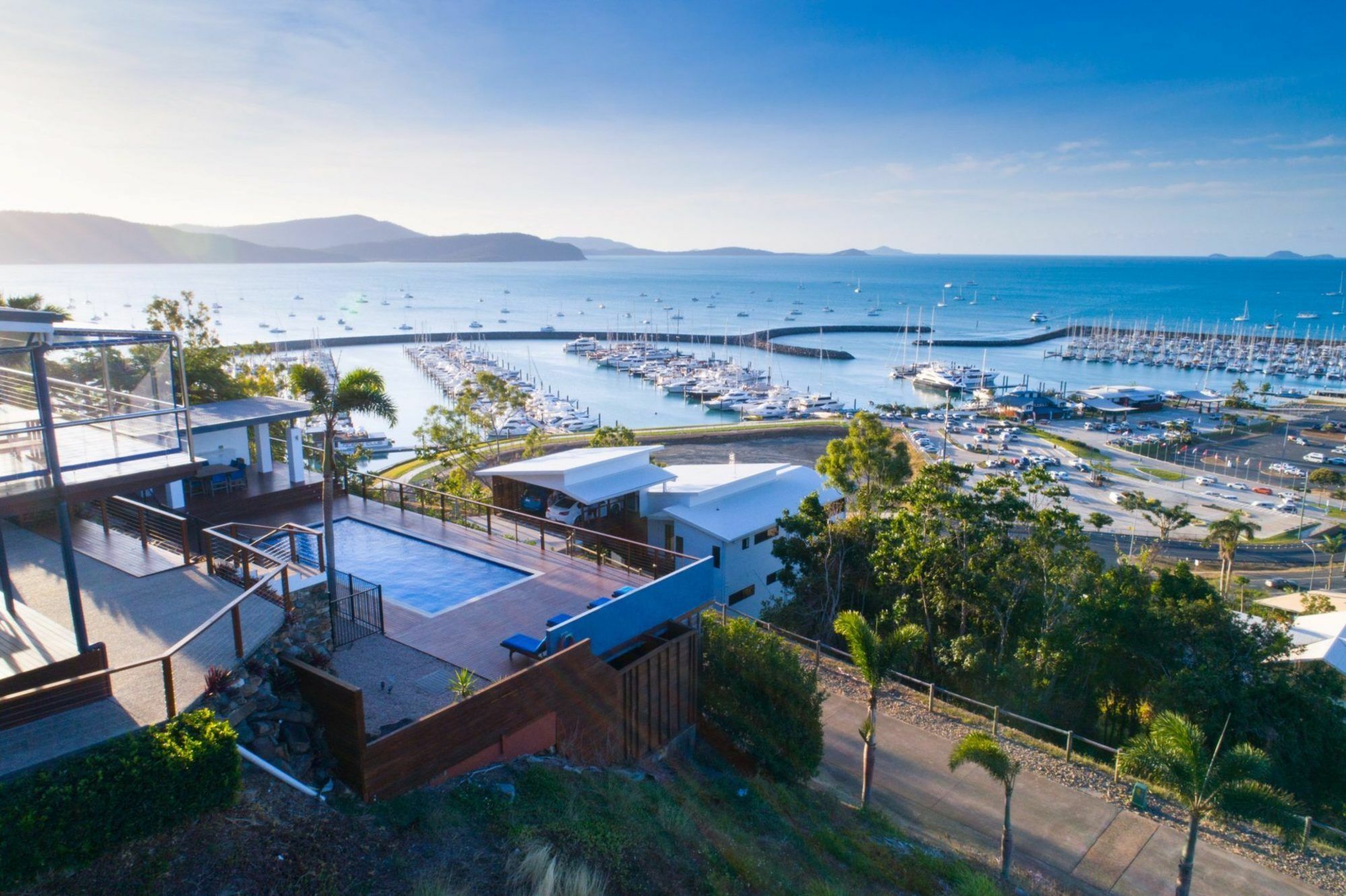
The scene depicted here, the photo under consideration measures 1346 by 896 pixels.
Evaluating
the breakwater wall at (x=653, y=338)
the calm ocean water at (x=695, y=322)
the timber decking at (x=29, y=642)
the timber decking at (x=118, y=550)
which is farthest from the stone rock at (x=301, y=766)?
the breakwater wall at (x=653, y=338)

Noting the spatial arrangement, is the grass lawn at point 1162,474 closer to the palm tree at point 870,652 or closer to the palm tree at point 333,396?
the palm tree at point 870,652

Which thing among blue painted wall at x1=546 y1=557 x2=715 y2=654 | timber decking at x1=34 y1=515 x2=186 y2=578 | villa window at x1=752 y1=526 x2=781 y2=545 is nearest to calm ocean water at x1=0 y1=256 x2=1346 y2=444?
villa window at x1=752 y1=526 x2=781 y2=545

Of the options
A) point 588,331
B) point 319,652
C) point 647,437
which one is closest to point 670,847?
point 319,652

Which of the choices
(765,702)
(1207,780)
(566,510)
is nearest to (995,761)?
(1207,780)

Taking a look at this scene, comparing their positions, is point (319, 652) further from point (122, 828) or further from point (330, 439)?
Answer: point (330, 439)

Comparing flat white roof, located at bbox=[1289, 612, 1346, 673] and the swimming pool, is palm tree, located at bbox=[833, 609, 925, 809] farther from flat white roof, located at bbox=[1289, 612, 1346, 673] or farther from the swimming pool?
flat white roof, located at bbox=[1289, 612, 1346, 673]

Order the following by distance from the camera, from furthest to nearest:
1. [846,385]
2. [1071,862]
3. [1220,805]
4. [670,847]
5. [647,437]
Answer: [846,385] < [647,437] < [1071,862] < [1220,805] < [670,847]

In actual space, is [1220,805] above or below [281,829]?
below
